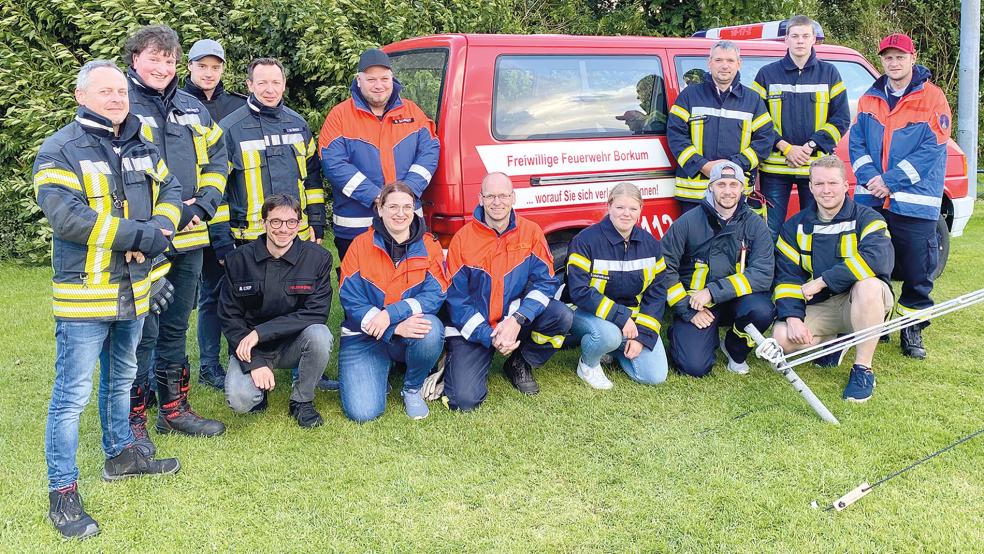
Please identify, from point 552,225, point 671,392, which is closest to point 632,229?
point 552,225

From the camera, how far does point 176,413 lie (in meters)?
3.92

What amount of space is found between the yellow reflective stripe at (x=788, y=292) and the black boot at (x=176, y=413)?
3277 mm

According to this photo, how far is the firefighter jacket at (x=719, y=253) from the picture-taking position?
4637mm

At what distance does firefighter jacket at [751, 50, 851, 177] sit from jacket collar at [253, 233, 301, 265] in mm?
3212

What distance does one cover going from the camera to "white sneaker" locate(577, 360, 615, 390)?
4535 mm

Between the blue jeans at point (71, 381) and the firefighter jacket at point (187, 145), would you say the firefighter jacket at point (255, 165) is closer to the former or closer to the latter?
the firefighter jacket at point (187, 145)

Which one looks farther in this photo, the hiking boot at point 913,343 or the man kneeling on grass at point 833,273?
the hiking boot at point 913,343

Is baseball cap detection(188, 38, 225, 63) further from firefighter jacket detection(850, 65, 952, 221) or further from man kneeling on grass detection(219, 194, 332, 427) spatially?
firefighter jacket detection(850, 65, 952, 221)

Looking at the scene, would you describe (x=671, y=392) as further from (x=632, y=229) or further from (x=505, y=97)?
(x=505, y=97)

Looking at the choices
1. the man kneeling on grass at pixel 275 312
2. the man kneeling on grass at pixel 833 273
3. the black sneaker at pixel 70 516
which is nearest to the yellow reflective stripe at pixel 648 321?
the man kneeling on grass at pixel 833 273

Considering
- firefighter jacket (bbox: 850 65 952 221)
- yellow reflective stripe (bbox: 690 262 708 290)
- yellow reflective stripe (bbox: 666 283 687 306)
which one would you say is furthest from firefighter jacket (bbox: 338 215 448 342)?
firefighter jacket (bbox: 850 65 952 221)

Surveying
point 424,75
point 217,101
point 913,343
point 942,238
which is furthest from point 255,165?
point 942,238

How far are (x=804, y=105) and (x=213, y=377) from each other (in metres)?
4.18

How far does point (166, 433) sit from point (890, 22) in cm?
1471
